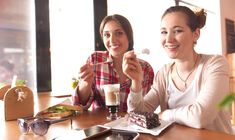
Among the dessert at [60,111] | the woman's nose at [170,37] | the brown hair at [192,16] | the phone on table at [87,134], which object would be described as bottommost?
the phone on table at [87,134]

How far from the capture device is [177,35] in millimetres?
1246

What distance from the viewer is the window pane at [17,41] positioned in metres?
2.70

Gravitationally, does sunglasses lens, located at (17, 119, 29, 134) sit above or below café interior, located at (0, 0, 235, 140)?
below

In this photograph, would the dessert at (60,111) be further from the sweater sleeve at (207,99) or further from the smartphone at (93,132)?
the sweater sleeve at (207,99)

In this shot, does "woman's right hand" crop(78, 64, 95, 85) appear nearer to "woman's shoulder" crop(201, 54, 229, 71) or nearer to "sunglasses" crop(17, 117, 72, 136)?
"sunglasses" crop(17, 117, 72, 136)

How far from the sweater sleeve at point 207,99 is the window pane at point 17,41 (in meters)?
2.16

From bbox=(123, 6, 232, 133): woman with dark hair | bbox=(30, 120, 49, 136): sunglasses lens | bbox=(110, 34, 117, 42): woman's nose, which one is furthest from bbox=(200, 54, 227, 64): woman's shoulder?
bbox=(30, 120, 49, 136): sunglasses lens

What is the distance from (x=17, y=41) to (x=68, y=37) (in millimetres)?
724

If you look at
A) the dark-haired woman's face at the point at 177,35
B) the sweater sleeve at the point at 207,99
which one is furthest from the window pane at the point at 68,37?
the sweater sleeve at the point at 207,99

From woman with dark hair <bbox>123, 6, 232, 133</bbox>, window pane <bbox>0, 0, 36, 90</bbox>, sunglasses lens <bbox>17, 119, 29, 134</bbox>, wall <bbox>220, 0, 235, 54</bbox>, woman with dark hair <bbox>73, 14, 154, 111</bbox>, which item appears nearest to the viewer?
sunglasses lens <bbox>17, 119, 29, 134</bbox>

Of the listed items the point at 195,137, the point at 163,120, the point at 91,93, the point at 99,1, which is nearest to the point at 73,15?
the point at 99,1

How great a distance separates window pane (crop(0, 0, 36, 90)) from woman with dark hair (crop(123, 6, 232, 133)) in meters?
1.93

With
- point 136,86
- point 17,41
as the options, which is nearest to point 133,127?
point 136,86

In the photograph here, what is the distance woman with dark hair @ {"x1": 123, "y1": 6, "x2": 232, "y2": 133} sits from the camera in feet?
3.74
